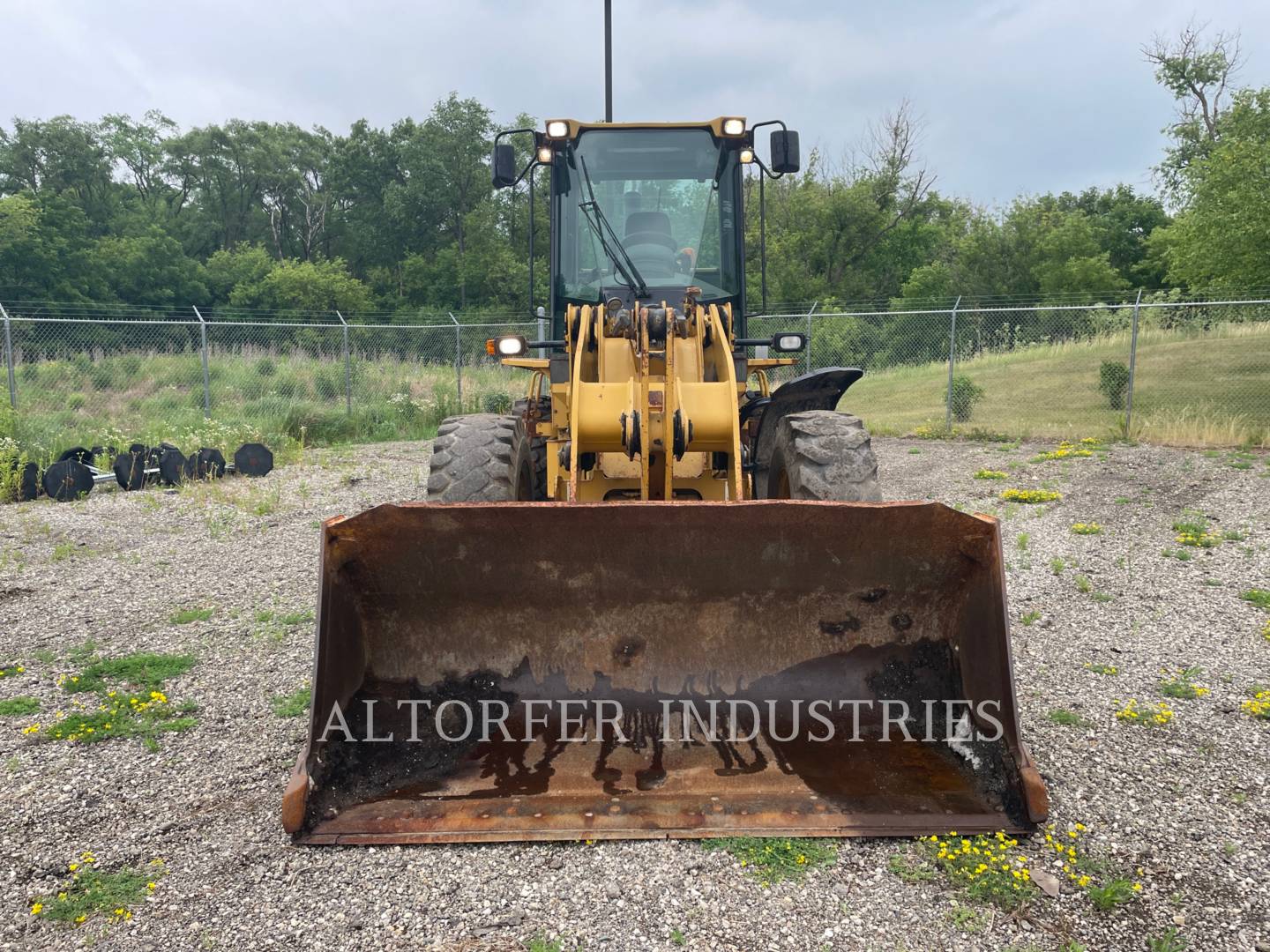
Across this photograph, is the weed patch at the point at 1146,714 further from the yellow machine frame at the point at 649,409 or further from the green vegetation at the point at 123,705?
the green vegetation at the point at 123,705

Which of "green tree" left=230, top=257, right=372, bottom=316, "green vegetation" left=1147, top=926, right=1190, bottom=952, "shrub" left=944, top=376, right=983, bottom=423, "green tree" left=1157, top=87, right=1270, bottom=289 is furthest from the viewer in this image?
"green tree" left=230, top=257, right=372, bottom=316

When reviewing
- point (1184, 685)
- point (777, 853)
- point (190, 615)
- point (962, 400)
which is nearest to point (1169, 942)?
point (777, 853)

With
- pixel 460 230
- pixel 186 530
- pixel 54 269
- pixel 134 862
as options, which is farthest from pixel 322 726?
pixel 460 230

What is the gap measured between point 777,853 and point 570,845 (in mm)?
676

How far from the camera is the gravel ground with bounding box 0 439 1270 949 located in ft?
8.40

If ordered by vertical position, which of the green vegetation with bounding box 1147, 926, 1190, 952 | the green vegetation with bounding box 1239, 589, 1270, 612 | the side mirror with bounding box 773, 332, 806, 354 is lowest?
the green vegetation with bounding box 1147, 926, 1190, 952

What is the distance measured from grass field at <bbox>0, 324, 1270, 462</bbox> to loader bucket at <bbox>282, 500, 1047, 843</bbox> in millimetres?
9959

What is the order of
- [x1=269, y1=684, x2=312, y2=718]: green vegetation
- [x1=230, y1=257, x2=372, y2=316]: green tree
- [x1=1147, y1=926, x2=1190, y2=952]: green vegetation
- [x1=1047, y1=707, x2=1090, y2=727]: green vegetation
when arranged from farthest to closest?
1. [x1=230, y1=257, x2=372, y2=316]: green tree
2. [x1=269, y1=684, x2=312, y2=718]: green vegetation
3. [x1=1047, y1=707, x2=1090, y2=727]: green vegetation
4. [x1=1147, y1=926, x2=1190, y2=952]: green vegetation

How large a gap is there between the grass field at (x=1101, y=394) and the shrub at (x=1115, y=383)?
161 millimetres

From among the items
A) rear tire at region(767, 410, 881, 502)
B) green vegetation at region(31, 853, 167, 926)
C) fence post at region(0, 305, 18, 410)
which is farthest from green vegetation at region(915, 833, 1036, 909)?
fence post at region(0, 305, 18, 410)

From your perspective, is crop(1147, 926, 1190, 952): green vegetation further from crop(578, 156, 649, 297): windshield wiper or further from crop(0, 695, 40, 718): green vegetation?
crop(0, 695, 40, 718): green vegetation

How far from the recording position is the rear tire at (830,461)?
14.1 ft

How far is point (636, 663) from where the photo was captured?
3.50 metres

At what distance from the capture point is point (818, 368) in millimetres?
15922
